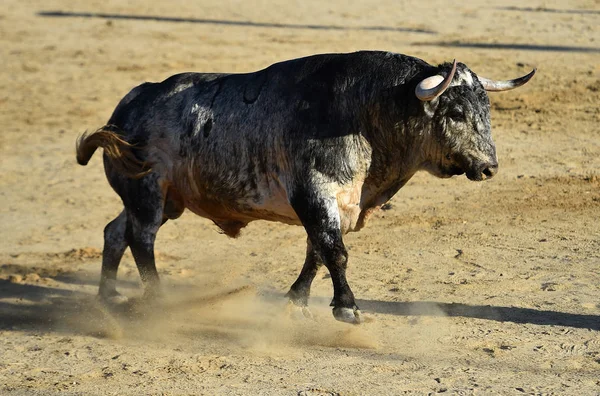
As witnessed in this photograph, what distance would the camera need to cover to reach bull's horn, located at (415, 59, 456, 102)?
7008 mm

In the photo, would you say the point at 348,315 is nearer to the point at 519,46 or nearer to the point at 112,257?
the point at 112,257

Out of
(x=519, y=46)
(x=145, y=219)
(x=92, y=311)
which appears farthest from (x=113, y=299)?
(x=519, y=46)

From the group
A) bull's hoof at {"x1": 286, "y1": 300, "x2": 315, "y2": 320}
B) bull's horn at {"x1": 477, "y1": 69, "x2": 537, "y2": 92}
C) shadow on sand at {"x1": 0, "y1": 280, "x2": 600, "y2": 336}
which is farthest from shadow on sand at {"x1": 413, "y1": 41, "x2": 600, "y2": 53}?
bull's hoof at {"x1": 286, "y1": 300, "x2": 315, "y2": 320}

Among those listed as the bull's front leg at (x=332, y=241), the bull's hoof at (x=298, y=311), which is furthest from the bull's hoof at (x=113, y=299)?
the bull's front leg at (x=332, y=241)

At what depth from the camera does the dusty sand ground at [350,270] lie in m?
7.09

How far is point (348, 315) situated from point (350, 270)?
6.08 feet

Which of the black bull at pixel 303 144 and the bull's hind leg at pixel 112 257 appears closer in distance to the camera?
→ the black bull at pixel 303 144

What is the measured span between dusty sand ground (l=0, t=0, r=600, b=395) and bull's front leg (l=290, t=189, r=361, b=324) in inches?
11.1

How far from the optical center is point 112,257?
29.0 ft

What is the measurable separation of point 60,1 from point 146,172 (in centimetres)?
Answer: 1539

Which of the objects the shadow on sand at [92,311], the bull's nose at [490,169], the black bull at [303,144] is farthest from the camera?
the shadow on sand at [92,311]

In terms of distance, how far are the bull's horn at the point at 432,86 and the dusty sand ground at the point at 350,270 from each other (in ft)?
5.30

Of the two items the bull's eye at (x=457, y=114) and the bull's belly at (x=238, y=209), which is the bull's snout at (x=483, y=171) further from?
the bull's belly at (x=238, y=209)

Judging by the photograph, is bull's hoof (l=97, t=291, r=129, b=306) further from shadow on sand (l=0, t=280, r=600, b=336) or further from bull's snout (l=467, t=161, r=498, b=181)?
bull's snout (l=467, t=161, r=498, b=181)
